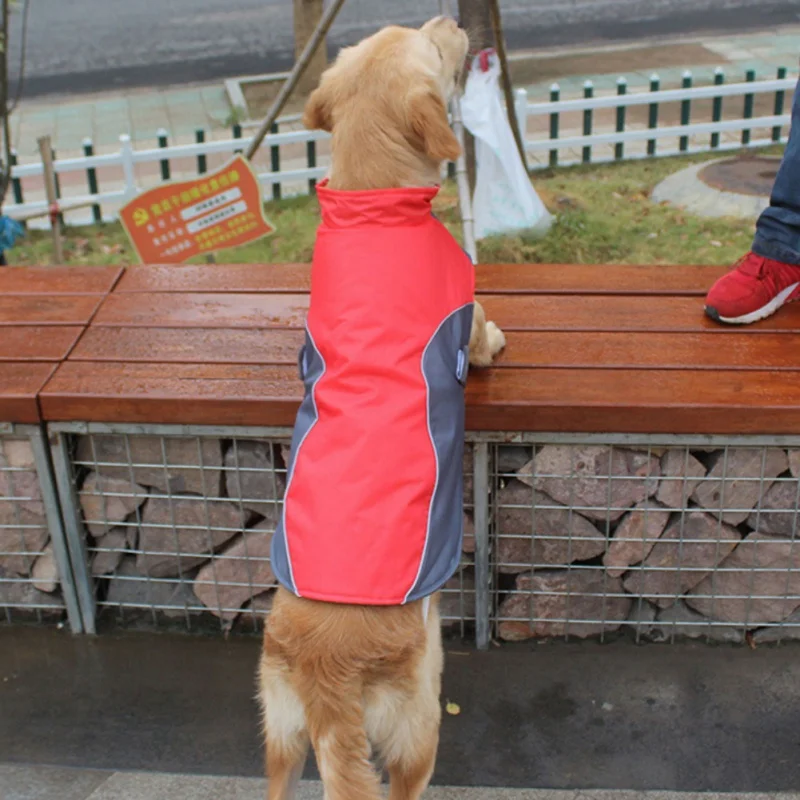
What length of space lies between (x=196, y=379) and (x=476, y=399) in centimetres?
92

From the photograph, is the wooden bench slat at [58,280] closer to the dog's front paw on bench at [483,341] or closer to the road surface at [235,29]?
the dog's front paw on bench at [483,341]

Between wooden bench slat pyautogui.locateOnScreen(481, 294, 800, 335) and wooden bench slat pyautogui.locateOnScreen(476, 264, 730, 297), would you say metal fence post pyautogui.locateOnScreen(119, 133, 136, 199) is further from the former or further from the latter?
wooden bench slat pyautogui.locateOnScreen(481, 294, 800, 335)

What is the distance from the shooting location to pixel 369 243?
112 inches

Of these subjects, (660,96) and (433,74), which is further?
(660,96)

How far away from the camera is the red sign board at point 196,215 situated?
16.1ft

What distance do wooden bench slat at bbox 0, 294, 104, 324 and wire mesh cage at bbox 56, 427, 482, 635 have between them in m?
0.57

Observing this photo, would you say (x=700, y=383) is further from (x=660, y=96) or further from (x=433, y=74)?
(x=660, y=96)

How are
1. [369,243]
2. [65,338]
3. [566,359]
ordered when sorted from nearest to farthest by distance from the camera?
[369,243]
[566,359]
[65,338]

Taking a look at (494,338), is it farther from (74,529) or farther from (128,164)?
(128,164)

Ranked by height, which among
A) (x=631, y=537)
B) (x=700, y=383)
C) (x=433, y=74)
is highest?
(x=433, y=74)

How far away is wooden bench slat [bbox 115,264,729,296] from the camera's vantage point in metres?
3.98

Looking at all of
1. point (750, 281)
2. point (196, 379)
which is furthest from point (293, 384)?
point (750, 281)

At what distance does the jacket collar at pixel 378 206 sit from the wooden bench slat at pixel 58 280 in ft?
4.98

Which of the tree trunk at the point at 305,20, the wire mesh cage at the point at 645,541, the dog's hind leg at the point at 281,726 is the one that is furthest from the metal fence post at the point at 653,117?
the dog's hind leg at the point at 281,726
